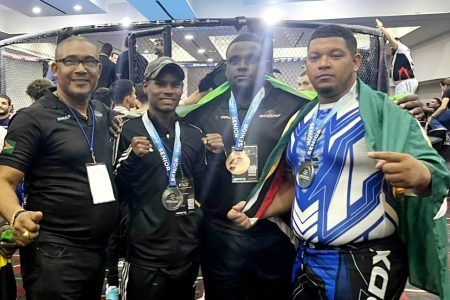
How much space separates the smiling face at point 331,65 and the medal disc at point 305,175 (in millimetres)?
346

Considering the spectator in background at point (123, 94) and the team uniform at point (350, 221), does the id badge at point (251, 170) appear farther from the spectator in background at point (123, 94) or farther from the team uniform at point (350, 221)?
the spectator in background at point (123, 94)

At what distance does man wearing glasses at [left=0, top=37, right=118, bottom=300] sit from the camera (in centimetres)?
188

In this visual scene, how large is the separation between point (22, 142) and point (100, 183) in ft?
1.38

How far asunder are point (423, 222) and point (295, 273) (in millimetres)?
638

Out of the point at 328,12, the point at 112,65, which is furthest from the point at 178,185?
the point at 328,12

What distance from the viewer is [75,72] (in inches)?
80.0

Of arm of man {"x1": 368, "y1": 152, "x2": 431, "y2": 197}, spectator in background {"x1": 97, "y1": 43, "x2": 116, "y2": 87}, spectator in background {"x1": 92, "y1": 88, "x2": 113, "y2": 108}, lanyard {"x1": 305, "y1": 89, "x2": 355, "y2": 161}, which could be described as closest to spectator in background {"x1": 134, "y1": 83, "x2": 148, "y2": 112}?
spectator in background {"x1": 92, "y1": 88, "x2": 113, "y2": 108}

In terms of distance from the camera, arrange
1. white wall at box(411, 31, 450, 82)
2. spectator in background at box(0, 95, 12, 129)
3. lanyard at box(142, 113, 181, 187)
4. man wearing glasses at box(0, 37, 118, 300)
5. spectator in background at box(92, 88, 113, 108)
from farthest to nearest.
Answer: white wall at box(411, 31, 450, 82)
spectator in background at box(0, 95, 12, 129)
spectator in background at box(92, 88, 113, 108)
lanyard at box(142, 113, 181, 187)
man wearing glasses at box(0, 37, 118, 300)

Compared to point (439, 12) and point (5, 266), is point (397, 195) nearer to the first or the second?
point (5, 266)

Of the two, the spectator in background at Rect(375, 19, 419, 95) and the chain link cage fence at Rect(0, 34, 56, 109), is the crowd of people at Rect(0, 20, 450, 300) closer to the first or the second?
the spectator in background at Rect(375, 19, 419, 95)

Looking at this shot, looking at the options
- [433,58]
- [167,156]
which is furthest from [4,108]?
[433,58]

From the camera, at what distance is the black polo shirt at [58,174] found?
190 centimetres

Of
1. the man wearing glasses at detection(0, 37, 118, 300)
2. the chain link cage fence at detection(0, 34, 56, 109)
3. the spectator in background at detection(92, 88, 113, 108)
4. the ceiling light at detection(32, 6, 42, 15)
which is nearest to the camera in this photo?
the man wearing glasses at detection(0, 37, 118, 300)

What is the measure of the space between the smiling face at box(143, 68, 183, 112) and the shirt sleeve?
617 millimetres
